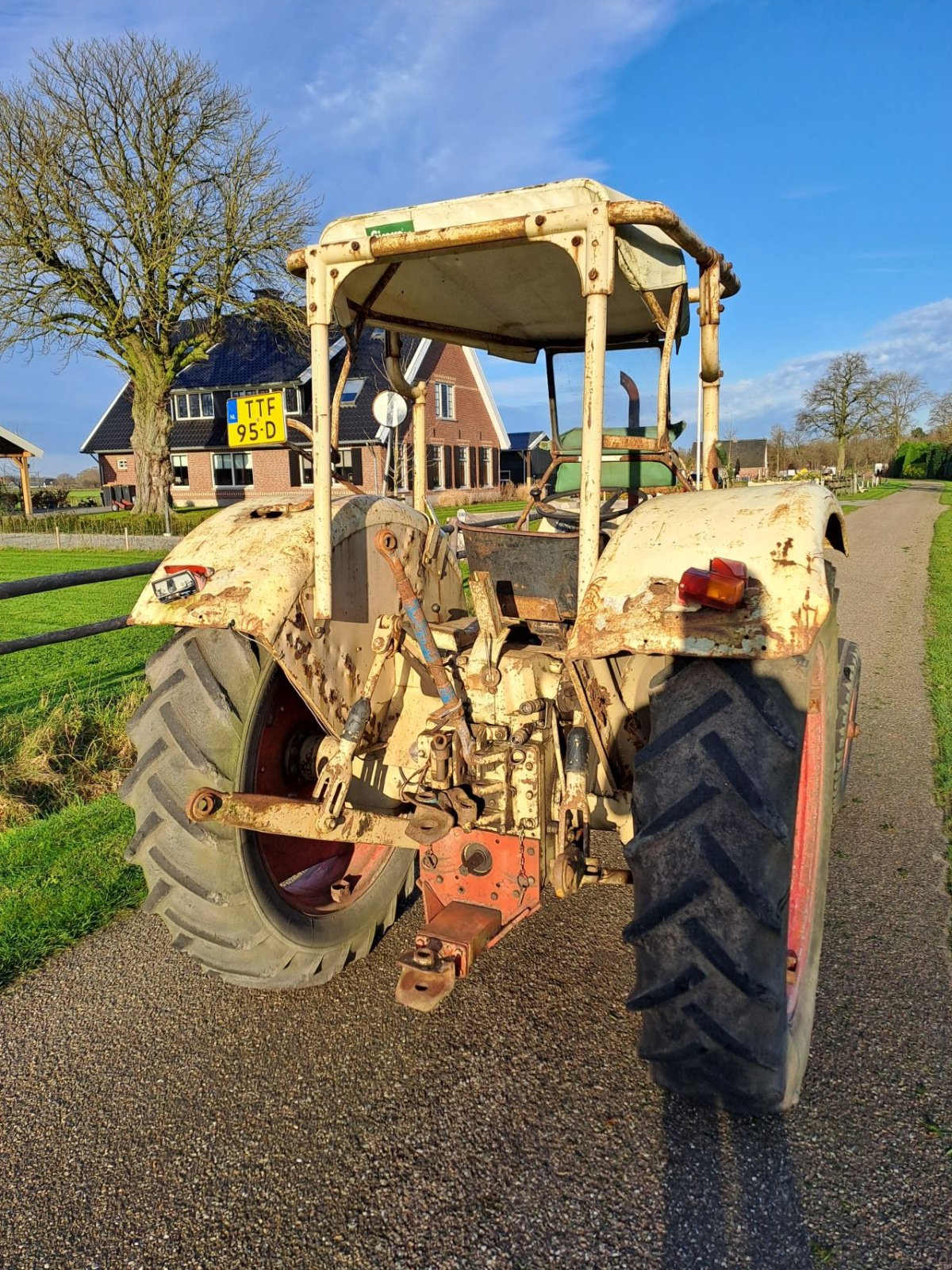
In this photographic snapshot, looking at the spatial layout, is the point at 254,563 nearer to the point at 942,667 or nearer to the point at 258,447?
the point at 942,667

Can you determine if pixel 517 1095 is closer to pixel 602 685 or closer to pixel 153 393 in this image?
pixel 602 685

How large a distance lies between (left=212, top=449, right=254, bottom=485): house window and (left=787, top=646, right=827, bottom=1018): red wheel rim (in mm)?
39419

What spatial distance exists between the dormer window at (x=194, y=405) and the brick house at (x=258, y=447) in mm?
38

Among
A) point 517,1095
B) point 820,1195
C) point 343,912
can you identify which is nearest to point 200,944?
point 343,912

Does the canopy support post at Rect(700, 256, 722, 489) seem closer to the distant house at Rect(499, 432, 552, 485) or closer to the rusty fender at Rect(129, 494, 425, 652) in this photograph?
the rusty fender at Rect(129, 494, 425, 652)

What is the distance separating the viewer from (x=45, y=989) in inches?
120

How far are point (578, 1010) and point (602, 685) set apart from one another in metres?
1.11

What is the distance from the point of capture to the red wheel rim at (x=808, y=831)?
256 cm

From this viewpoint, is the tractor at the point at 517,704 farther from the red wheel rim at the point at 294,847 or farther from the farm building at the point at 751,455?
the farm building at the point at 751,455

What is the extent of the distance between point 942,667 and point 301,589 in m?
6.76

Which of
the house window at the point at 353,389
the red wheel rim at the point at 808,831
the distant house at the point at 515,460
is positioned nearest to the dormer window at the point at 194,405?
the house window at the point at 353,389

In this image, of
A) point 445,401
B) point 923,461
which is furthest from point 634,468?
point 923,461

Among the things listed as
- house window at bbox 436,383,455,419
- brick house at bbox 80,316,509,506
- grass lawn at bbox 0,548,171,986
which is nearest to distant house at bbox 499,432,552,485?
brick house at bbox 80,316,509,506

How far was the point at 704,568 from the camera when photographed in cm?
212
